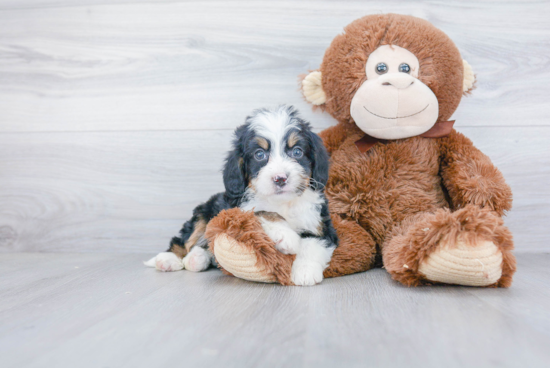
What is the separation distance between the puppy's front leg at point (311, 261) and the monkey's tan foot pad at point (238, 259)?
0.09 m

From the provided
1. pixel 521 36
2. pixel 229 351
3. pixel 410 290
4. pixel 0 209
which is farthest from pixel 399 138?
pixel 0 209

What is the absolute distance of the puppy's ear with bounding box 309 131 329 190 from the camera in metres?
1.70

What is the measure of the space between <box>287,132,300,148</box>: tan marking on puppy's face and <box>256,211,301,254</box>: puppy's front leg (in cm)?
27

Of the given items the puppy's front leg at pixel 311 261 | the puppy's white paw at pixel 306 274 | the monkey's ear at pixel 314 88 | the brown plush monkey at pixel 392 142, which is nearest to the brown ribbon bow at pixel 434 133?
the brown plush monkey at pixel 392 142

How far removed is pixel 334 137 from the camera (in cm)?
207

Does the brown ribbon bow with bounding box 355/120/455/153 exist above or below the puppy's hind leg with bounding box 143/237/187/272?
above

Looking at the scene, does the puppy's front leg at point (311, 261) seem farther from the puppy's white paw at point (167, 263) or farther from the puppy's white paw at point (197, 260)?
the puppy's white paw at point (167, 263)

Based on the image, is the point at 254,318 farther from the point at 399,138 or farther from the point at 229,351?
the point at 399,138

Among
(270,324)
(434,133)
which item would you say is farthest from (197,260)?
(434,133)

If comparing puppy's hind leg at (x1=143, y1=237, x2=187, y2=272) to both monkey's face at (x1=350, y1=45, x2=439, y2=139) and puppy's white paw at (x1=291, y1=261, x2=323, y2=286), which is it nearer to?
puppy's white paw at (x1=291, y1=261, x2=323, y2=286)

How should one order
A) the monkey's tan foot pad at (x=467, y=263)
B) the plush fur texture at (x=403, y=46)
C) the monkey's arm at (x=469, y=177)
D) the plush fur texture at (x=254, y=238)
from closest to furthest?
the monkey's tan foot pad at (x=467, y=263), the plush fur texture at (x=254, y=238), the monkey's arm at (x=469, y=177), the plush fur texture at (x=403, y=46)

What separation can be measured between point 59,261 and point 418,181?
1822 mm

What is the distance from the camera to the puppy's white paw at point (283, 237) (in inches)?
60.6

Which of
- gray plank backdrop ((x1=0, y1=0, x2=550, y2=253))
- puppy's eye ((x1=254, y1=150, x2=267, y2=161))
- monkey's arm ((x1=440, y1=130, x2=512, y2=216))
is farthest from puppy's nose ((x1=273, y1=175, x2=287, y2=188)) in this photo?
gray plank backdrop ((x1=0, y1=0, x2=550, y2=253))
